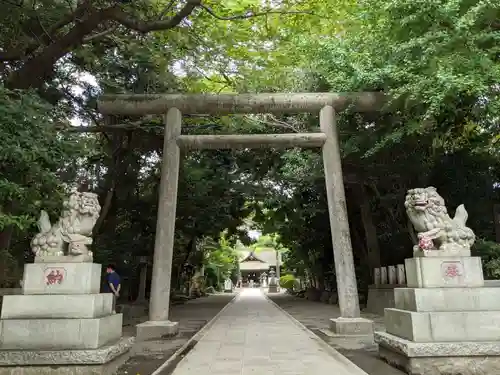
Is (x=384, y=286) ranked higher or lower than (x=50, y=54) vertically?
lower

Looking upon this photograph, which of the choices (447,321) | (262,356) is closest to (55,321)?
(262,356)

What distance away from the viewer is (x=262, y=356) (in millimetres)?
7105

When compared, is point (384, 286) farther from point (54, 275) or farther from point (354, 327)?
point (54, 275)

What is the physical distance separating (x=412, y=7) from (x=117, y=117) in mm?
8910

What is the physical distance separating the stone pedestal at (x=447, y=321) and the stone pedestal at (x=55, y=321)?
13.6 feet

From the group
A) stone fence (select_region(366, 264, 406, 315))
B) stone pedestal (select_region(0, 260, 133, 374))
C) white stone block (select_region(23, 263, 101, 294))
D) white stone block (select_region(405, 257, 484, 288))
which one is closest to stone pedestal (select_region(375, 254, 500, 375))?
white stone block (select_region(405, 257, 484, 288))

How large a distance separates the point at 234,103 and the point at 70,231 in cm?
572

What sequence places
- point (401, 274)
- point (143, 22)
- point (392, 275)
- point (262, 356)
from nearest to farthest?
1. point (262, 356)
2. point (143, 22)
3. point (401, 274)
4. point (392, 275)

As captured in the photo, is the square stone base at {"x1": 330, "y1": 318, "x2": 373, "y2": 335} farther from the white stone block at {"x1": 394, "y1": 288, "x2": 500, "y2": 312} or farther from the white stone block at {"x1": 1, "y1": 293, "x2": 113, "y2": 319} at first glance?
the white stone block at {"x1": 1, "y1": 293, "x2": 113, "y2": 319}

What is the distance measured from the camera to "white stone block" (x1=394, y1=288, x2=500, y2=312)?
577 cm

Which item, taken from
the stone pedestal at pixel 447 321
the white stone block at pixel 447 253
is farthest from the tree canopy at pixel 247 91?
the stone pedestal at pixel 447 321

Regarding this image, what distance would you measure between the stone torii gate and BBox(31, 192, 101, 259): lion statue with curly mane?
3.68 meters

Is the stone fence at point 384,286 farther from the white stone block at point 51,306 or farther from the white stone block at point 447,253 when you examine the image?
the white stone block at point 51,306

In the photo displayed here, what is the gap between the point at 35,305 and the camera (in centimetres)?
561
